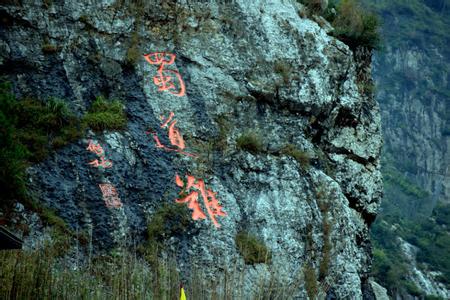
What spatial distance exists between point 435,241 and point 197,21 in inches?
1073

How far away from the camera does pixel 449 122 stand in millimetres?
43094

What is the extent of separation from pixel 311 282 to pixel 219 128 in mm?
2424

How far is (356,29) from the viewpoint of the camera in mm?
10812

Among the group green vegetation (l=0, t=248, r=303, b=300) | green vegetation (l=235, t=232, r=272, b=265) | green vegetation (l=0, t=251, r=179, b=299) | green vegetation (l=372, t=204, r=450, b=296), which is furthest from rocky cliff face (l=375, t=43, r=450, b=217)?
green vegetation (l=0, t=251, r=179, b=299)

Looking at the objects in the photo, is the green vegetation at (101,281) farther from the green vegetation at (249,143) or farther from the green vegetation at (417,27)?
the green vegetation at (417,27)

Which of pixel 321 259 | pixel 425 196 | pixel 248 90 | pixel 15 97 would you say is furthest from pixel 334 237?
pixel 425 196

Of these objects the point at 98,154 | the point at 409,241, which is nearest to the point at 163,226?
the point at 98,154

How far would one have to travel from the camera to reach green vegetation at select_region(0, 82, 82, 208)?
6.81 m

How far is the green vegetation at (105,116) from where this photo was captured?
811 centimetres

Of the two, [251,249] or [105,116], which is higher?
[105,116]

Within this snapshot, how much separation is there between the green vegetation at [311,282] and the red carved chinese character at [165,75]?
296cm

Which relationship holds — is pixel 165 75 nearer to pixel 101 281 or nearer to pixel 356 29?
pixel 101 281

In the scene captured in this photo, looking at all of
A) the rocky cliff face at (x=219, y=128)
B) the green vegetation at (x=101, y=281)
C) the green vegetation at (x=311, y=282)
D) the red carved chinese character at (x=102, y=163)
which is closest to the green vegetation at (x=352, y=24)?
the rocky cliff face at (x=219, y=128)

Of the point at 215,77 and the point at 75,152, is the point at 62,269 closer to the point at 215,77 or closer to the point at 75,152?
the point at 75,152
